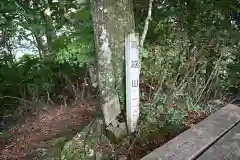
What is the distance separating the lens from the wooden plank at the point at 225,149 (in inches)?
104

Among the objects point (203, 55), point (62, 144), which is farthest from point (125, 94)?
point (203, 55)

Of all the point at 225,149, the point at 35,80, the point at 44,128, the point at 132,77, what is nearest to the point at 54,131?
the point at 44,128

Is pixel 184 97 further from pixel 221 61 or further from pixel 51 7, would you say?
pixel 51 7

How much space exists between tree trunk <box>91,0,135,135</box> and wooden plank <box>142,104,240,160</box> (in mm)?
680

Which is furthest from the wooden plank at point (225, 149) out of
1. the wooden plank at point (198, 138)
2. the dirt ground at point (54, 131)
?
the dirt ground at point (54, 131)

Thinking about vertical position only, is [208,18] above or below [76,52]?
above

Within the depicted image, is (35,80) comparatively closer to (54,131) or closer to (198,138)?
(54,131)

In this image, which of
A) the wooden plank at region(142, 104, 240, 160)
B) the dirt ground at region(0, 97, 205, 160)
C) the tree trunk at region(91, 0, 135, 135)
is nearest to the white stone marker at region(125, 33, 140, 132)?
the tree trunk at region(91, 0, 135, 135)

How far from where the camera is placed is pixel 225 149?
9.10ft

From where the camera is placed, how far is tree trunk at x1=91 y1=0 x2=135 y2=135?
9.78 ft

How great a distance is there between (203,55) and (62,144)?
2.59 metres

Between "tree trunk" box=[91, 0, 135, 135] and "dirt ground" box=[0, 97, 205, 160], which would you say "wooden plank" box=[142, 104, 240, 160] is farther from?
"tree trunk" box=[91, 0, 135, 135]

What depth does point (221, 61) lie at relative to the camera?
449cm

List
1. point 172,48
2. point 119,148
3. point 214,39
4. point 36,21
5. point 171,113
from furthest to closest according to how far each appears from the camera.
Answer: point 36,21
point 214,39
point 172,48
point 171,113
point 119,148
